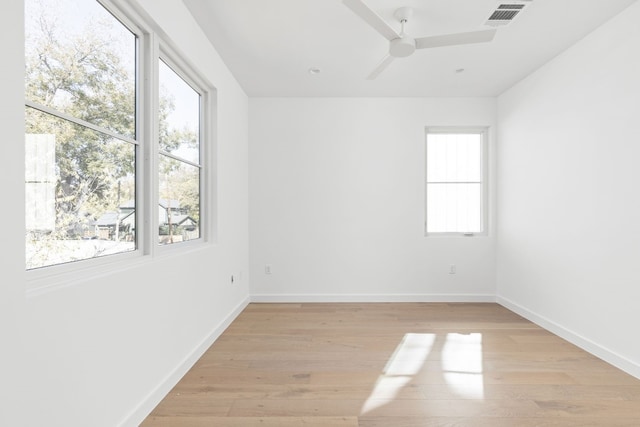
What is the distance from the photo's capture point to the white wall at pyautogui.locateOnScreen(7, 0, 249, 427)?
107 centimetres

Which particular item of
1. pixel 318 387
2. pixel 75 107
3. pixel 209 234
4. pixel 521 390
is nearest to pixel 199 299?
A: pixel 209 234

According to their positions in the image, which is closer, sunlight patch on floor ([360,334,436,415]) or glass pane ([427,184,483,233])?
sunlight patch on floor ([360,334,436,415])

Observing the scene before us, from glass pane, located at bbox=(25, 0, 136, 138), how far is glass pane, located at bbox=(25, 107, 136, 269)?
99 millimetres

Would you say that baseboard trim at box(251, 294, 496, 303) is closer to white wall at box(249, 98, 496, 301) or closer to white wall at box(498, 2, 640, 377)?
white wall at box(249, 98, 496, 301)

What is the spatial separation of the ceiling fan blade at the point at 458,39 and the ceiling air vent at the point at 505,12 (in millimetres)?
136

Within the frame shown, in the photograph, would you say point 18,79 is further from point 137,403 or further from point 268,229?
point 268,229

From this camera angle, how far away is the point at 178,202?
102 inches

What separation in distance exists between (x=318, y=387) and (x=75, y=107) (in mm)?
2060

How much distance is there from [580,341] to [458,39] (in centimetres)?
266

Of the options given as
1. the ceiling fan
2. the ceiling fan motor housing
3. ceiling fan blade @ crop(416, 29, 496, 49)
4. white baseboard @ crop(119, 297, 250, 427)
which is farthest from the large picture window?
ceiling fan blade @ crop(416, 29, 496, 49)

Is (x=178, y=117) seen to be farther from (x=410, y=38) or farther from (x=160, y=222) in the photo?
(x=410, y=38)

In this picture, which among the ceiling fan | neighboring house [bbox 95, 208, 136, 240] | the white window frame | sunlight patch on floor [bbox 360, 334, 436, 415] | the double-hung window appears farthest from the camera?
the double-hung window

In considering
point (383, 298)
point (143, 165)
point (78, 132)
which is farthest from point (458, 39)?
point (383, 298)

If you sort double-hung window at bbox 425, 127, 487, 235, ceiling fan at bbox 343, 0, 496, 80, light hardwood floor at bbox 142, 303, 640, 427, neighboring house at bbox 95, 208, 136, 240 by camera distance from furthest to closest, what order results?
1. double-hung window at bbox 425, 127, 487, 235
2. ceiling fan at bbox 343, 0, 496, 80
3. light hardwood floor at bbox 142, 303, 640, 427
4. neighboring house at bbox 95, 208, 136, 240
